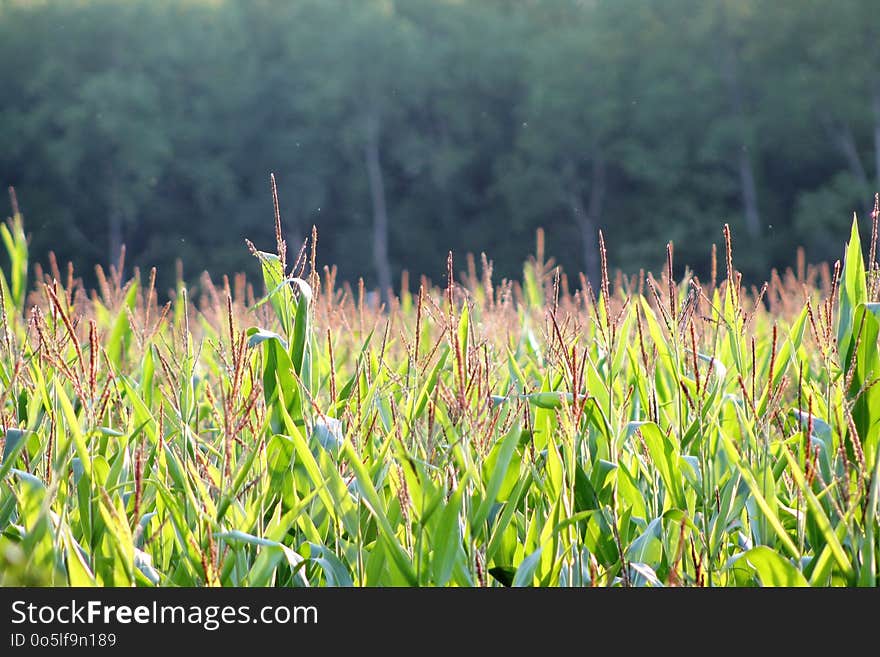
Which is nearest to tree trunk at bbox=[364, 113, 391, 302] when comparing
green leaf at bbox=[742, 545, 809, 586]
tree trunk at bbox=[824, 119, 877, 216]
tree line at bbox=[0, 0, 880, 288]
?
tree line at bbox=[0, 0, 880, 288]

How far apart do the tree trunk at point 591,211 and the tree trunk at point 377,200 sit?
16.6 feet

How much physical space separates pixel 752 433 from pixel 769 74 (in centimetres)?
2505

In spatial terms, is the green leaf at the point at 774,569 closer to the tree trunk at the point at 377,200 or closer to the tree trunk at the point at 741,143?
the tree trunk at the point at 741,143

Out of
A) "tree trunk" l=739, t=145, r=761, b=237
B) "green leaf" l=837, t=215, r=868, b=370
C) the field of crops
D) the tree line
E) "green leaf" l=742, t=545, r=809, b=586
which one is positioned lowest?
"green leaf" l=742, t=545, r=809, b=586

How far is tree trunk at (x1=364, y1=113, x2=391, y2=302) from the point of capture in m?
27.4

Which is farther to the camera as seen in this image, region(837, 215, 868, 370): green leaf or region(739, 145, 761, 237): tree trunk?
region(739, 145, 761, 237): tree trunk

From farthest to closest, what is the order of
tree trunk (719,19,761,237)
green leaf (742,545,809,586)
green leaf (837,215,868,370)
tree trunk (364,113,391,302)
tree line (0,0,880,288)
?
tree trunk (364,113,391,302), tree trunk (719,19,761,237), tree line (0,0,880,288), green leaf (837,215,868,370), green leaf (742,545,809,586)

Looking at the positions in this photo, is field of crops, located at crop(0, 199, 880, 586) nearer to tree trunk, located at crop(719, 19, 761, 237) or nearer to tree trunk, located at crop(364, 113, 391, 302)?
tree trunk, located at crop(719, 19, 761, 237)

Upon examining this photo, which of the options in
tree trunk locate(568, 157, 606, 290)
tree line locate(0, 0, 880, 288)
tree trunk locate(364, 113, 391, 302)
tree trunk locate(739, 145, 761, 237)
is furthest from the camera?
tree trunk locate(364, 113, 391, 302)

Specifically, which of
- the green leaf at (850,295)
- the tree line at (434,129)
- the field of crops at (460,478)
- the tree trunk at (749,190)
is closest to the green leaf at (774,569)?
the field of crops at (460,478)

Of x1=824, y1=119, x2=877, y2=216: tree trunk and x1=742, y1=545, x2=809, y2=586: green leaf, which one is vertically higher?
x1=824, y1=119, x2=877, y2=216: tree trunk

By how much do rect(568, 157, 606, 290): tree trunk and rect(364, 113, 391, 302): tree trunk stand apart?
16.6ft

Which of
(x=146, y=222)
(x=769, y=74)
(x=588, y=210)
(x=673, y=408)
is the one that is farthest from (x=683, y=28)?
(x=673, y=408)
